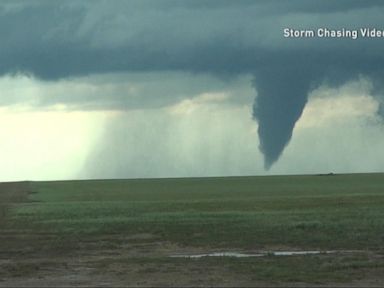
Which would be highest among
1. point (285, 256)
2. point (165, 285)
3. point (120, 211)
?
point (120, 211)

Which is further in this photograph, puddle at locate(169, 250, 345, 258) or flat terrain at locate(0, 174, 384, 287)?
puddle at locate(169, 250, 345, 258)

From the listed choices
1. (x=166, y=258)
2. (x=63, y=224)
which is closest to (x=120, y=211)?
(x=63, y=224)

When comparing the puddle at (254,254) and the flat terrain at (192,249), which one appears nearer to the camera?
the flat terrain at (192,249)

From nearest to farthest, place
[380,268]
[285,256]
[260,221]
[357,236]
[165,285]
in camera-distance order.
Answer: [165,285] < [380,268] < [285,256] < [357,236] < [260,221]

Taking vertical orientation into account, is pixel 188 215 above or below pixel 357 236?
above

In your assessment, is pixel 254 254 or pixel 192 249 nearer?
pixel 254 254

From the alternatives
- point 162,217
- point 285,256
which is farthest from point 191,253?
point 162,217

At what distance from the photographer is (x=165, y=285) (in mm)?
22891

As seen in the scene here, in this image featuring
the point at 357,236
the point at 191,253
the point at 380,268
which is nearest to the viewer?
the point at 380,268

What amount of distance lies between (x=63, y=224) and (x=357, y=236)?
60.0 feet

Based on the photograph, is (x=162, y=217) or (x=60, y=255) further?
(x=162, y=217)

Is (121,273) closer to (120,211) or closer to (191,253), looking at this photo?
(191,253)

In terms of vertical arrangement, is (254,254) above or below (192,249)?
below

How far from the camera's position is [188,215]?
55.8 metres
